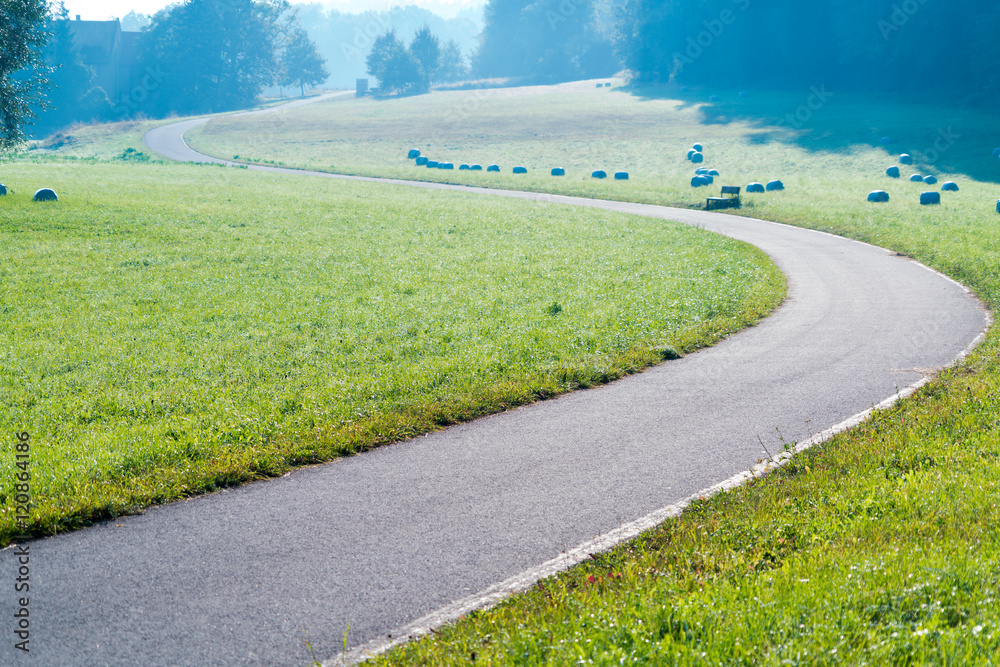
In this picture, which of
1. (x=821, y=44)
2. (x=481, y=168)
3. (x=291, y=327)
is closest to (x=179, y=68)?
(x=481, y=168)

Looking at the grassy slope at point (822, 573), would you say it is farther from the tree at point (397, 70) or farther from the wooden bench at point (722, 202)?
the tree at point (397, 70)

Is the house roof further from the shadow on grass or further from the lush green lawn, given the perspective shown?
the lush green lawn

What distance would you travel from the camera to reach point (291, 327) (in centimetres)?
1207

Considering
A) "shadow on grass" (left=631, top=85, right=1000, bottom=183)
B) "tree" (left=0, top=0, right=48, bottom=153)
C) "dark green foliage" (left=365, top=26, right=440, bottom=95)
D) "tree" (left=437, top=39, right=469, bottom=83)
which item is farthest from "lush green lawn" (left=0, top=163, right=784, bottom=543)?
"tree" (left=437, top=39, right=469, bottom=83)

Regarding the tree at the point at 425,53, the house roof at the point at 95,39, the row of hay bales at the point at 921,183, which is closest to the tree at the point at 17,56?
the row of hay bales at the point at 921,183

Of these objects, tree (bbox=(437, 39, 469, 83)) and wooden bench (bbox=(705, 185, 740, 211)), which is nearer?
wooden bench (bbox=(705, 185, 740, 211))

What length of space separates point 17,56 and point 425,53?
102821 mm

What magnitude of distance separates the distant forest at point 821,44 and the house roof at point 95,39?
257 feet

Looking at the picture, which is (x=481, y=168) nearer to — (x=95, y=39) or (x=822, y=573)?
(x=822, y=573)

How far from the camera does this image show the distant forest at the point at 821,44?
2489 inches

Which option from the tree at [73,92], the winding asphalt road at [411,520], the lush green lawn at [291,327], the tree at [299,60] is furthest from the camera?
the tree at [299,60]

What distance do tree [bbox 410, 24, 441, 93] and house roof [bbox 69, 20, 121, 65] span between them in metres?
46.3

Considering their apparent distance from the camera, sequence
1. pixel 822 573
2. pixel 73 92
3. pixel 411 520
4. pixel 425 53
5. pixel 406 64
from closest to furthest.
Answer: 1. pixel 822 573
2. pixel 411 520
3. pixel 73 92
4. pixel 406 64
5. pixel 425 53

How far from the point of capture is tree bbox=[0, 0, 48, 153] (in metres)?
25.5
